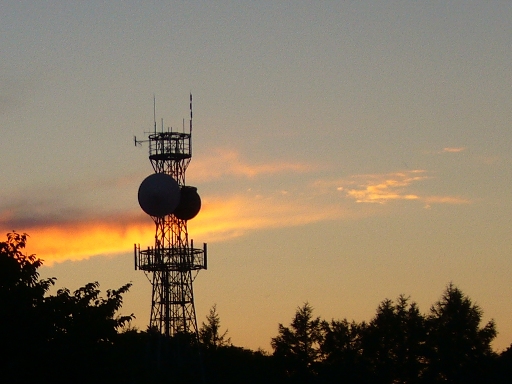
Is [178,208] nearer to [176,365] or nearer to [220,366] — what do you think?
[176,365]

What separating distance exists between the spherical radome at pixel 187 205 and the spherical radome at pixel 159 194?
203 cm

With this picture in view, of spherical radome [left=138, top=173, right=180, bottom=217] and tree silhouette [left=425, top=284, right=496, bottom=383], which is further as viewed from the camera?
tree silhouette [left=425, top=284, right=496, bottom=383]

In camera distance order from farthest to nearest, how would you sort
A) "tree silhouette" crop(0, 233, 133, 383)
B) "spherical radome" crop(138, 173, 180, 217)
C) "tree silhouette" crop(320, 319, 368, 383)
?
"tree silhouette" crop(320, 319, 368, 383) → "spherical radome" crop(138, 173, 180, 217) → "tree silhouette" crop(0, 233, 133, 383)

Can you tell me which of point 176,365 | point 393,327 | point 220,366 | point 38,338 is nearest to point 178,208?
point 176,365

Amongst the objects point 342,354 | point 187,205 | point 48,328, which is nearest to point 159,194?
point 187,205

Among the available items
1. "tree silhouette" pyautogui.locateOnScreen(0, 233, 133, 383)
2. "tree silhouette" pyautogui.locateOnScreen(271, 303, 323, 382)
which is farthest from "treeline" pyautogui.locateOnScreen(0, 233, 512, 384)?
"tree silhouette" pyautogui.locateOnScreen(0, 233, 133, 383)

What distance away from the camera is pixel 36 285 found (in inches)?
1651

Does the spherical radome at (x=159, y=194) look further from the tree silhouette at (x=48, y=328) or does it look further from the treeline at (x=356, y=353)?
the tree silhouette at (x=48, y=328)

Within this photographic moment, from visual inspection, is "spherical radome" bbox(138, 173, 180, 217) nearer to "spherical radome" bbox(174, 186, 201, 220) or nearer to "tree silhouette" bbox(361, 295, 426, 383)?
"spherical radome" bbox(174, 186, 201, 220)

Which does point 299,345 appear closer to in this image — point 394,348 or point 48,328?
point 394,348

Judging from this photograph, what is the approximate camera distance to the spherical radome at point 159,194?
73.1 meters

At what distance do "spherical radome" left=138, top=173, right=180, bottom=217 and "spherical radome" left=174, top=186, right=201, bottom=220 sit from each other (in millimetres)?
2025

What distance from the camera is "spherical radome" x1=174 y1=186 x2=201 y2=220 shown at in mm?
76000

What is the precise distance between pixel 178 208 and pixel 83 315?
33.9 m
